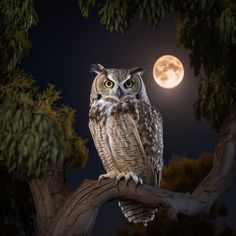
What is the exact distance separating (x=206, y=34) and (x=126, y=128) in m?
1.91

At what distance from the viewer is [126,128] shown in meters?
3.43

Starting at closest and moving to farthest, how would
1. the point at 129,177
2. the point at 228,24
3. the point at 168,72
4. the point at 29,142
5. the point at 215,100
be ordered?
the point at 129,177, the point at 29,142, the point at 228,24, the point at 215,100, the point at 168,72

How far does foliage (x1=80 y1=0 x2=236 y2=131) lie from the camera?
186 inches

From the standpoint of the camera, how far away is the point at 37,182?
13.6ft

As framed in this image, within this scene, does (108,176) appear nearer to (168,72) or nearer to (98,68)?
(98,68)

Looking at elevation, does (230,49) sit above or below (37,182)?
above

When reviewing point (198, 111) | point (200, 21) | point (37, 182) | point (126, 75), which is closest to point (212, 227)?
point (198, 111)

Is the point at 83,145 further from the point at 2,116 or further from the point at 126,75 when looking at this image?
the point at 126,75

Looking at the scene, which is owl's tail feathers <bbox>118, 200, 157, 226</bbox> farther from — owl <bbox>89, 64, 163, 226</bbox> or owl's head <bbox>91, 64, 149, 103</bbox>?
owl's head <bbox>91, 64, 149, 103</bbox>

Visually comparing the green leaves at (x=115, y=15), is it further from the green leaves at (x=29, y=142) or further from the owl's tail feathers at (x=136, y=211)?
the owl's tail feathers at (x=136, y=211)

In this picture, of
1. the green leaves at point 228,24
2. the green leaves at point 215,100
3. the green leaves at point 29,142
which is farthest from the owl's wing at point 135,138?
the green leaves at point 215,100

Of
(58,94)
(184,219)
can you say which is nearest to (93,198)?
(58,94)

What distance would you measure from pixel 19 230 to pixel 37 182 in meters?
1.38

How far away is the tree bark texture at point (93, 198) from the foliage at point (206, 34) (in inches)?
25.6
